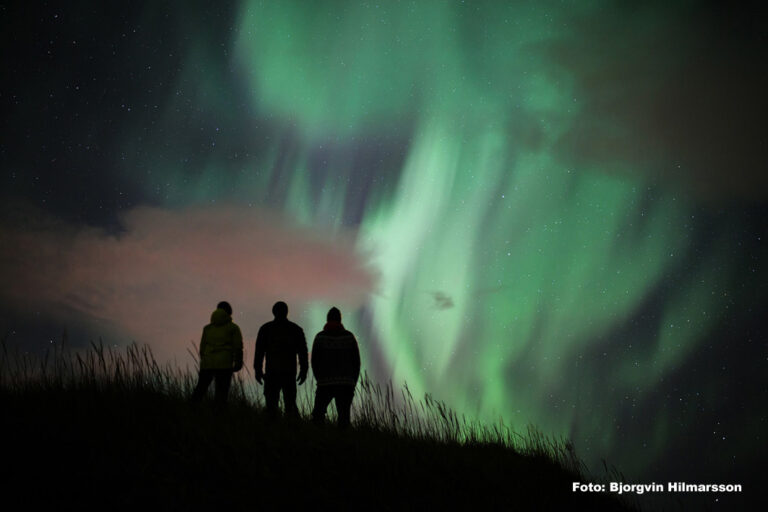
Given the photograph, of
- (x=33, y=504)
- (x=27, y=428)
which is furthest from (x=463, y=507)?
(x=27, y=428)

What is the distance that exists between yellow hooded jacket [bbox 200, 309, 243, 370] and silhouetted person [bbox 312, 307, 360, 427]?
58.2 inches

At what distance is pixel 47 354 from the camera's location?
11.4 m

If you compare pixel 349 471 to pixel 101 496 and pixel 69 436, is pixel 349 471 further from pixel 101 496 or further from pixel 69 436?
pixel 69 436

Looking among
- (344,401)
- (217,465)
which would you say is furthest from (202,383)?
(217,465)

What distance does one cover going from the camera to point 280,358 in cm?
1134

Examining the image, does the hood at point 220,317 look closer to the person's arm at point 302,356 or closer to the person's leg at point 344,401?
the person's arm at point 302,356

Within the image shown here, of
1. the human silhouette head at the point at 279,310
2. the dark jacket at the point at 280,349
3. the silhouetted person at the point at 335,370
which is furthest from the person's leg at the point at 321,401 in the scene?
the human silhouette head at the point at 279,310

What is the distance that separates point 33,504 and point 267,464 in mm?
2725

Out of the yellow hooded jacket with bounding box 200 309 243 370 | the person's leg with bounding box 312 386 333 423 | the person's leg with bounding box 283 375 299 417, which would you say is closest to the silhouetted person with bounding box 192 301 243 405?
the yellow hooded jacket with bounding box 200 309 243 370

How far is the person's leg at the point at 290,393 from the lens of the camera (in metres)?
11.3

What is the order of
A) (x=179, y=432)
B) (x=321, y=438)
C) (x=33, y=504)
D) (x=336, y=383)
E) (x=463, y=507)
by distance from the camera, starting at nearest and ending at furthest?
(x=33, y=504)
(x=463, y=507)
(x=179, y=432)
(x=321, y=438)
(x=336, y=383)

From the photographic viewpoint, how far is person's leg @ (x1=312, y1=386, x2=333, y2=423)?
11.4 metres

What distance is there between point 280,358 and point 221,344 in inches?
44.6

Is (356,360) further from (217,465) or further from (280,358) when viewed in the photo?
(217,465)
